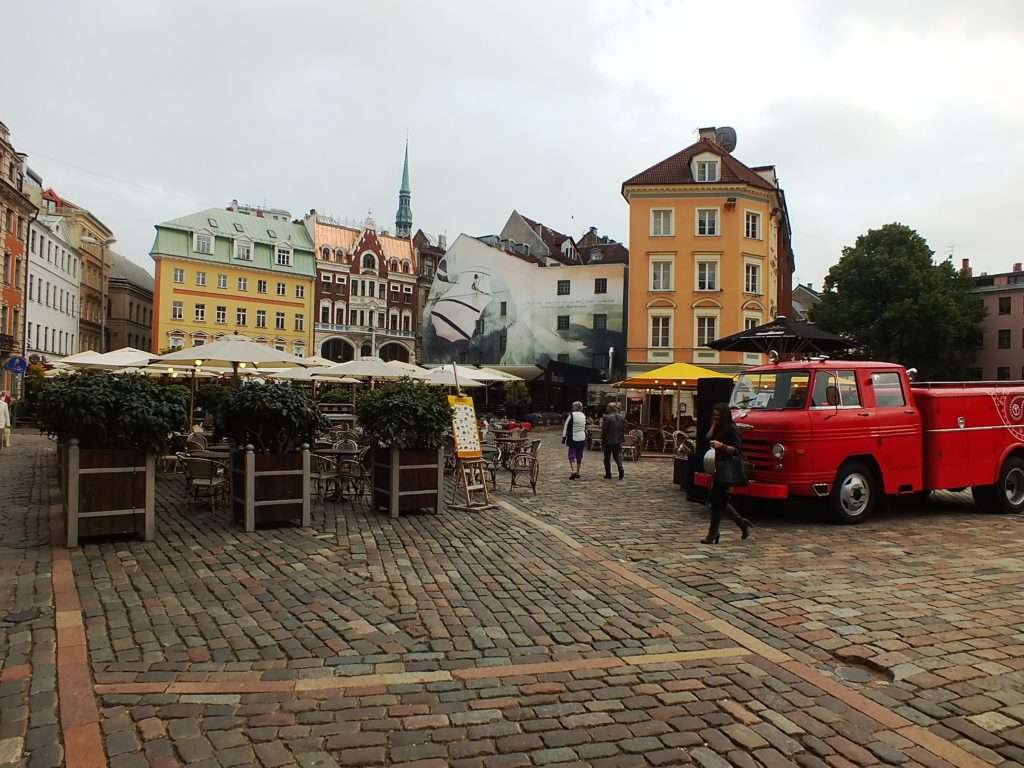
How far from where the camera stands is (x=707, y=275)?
42.9m

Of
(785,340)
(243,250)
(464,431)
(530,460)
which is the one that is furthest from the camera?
(243,250)

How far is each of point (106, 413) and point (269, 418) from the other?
1.82 m

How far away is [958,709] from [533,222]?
64.6 m

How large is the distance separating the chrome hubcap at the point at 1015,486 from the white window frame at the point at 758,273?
1256 inches

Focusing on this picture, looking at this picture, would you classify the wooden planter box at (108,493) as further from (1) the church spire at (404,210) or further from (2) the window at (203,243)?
(1) the church spire at (404,210)

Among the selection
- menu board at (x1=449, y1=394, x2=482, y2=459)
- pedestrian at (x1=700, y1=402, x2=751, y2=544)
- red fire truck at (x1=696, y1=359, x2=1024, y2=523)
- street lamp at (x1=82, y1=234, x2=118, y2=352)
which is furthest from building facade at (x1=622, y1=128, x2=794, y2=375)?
street lamp at (x1=82, y1=234, x2=118, y2=352)

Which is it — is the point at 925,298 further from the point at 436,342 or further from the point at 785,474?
the point at 785,474

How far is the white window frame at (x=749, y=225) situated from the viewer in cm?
4284

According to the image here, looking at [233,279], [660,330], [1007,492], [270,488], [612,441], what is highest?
[233,279]

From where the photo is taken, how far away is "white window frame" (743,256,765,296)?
42725 millimetres

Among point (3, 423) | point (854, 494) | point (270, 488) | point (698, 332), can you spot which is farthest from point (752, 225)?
point (270, 488)

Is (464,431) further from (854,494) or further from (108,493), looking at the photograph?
(854,494)

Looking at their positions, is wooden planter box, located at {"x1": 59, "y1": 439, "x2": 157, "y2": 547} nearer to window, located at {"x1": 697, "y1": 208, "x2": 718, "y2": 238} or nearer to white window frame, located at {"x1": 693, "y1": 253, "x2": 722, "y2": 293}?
white window frame, located at {"x1": 693, "y1": 253, "x2": 722, "y2": 293}

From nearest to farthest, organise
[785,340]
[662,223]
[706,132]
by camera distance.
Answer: [785,340]
[662,223]
[706,132]
